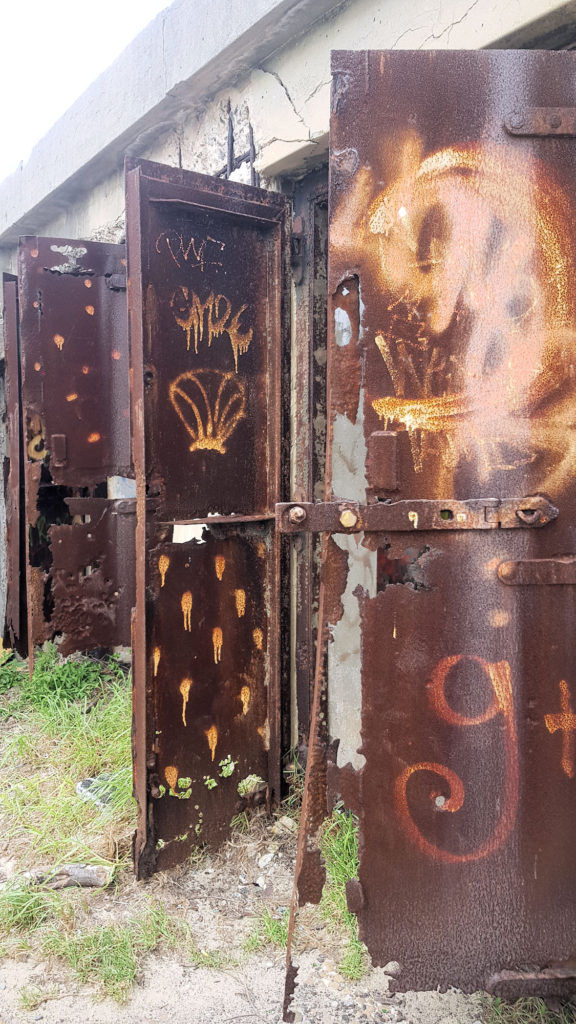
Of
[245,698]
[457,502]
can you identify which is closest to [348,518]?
[457,502]

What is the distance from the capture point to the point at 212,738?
8.62 feet

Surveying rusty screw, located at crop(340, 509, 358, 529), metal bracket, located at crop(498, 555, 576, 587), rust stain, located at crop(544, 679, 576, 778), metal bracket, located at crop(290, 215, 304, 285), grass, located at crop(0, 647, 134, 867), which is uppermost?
metal bracket, located at crop(290, 215, 304, 285)

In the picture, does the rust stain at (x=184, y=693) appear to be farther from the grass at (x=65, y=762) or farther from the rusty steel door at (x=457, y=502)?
the rusty steel door at (x=457, y=502)

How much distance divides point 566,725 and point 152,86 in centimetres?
334

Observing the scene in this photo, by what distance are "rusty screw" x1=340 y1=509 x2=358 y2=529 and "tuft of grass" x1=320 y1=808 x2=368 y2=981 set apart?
1058mm

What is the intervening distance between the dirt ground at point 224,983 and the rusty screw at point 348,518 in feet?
4.23

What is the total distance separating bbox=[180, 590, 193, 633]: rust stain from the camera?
252 cm

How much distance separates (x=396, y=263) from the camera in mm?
1546

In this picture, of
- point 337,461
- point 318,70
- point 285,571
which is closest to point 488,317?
point 337,461

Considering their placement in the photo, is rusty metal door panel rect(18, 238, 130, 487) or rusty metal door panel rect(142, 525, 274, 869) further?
rusty metal door panel rect(18, 238, 130, 487)

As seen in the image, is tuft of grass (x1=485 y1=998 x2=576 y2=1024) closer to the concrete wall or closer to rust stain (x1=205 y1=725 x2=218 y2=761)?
the concrete wall

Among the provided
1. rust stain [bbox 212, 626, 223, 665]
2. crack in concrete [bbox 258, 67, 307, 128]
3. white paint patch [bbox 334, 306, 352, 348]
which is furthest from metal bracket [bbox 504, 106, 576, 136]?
rust stain [bbox 212, 626, 223, 665]

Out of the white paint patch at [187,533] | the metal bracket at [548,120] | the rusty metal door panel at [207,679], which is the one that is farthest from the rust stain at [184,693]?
the metal bracket at [548,120]

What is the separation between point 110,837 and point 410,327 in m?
2.06
